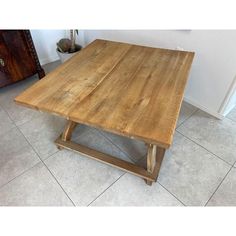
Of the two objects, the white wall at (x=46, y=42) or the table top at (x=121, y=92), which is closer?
the table top at (x=121, y=92)

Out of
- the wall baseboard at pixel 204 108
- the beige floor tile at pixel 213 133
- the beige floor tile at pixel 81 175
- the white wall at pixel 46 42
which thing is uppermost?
the white wall at pixel 46 42

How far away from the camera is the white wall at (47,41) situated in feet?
6.84

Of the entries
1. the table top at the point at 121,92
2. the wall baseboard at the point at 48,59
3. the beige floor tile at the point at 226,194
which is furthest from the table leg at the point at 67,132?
the wall baseboard at the point at 48,59

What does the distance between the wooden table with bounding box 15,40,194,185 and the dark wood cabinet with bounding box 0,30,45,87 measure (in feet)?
2.06

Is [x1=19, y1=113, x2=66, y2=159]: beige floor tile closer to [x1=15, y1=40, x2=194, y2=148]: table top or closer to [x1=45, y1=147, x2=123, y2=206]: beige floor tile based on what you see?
[x1=45, y1=147, x2=123, y2=206]: beige floor tile

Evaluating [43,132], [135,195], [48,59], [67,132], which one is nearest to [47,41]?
[48,59]

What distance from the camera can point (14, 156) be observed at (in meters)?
1.33

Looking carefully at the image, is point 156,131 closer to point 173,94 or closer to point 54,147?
point 173,94

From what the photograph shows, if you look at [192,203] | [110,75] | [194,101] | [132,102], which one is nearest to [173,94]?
[132,102]

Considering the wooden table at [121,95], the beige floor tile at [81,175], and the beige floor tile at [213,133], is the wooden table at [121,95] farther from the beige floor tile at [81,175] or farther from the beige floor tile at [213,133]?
the beige floor tile at [213,133]

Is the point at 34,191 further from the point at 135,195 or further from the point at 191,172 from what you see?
the point at 191,172

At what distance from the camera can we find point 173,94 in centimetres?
97

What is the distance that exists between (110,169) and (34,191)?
1.54ft
